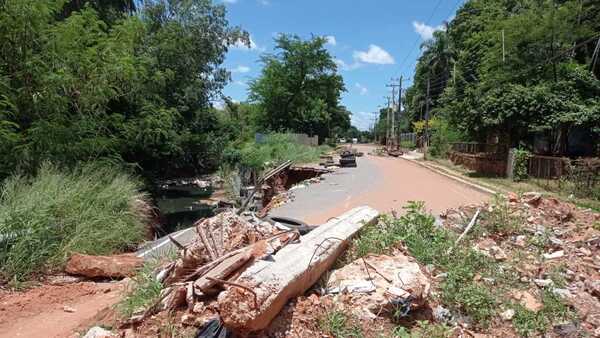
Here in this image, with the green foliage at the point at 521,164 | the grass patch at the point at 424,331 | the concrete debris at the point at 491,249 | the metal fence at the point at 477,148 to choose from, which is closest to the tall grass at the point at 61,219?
the grass patch at the point at 424,331

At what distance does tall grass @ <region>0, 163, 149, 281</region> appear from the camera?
5.79 meters

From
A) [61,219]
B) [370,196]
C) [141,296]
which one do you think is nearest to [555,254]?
[141,296]

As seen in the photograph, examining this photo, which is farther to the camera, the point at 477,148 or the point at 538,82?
the point at 477,148

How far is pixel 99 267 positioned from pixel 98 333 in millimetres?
2612

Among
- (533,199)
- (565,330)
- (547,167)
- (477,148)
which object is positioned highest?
(477,148)

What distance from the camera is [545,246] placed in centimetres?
604

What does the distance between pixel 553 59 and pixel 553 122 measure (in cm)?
352

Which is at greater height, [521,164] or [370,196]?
[521,164]

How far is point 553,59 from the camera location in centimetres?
1689

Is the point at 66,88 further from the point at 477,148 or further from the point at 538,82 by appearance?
the point at 477,148

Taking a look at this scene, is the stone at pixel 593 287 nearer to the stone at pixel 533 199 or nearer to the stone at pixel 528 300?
the stone at pixel 528 300

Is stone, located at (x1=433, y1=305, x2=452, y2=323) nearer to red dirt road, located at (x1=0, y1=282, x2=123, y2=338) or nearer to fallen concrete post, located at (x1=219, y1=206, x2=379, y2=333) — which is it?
fallen concrete post, located at (x1=219, y1=206, x2=379, y2=333)

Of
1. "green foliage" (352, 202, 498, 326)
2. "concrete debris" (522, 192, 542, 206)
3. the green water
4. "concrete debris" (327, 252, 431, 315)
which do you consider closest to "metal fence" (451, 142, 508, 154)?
"concrete debris" (522, 192, 542, 206)

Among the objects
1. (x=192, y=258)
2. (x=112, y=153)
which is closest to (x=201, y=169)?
(x=112, y=153)
